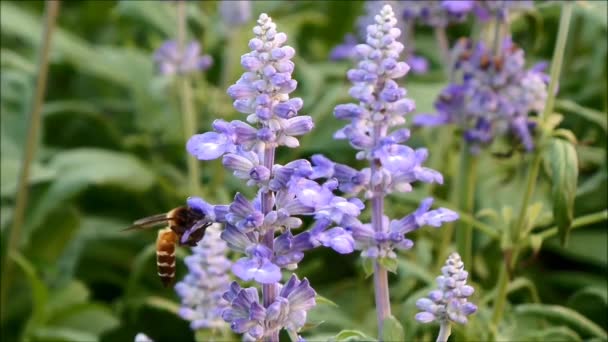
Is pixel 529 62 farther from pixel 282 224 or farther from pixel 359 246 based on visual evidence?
pixel 282 224

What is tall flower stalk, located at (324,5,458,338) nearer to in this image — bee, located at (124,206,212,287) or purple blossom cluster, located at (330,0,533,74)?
bee, located at (124,206,212,287)

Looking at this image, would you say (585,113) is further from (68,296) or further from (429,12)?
(68,296)

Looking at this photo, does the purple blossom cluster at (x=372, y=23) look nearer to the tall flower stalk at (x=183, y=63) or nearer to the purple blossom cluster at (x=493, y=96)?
the purple blossom cluster at (x=493, y=96)

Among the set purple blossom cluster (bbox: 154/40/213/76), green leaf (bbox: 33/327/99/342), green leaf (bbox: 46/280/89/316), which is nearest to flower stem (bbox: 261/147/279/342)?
green leaf (bbox: 33/327/99/342)

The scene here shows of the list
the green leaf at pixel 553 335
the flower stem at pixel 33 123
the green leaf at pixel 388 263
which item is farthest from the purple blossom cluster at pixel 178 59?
the green leaf at pixel 388 263

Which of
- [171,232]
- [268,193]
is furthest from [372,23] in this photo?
[268,193]
